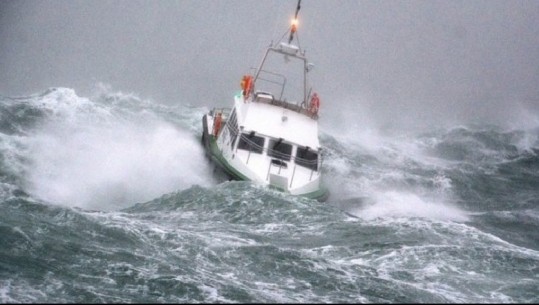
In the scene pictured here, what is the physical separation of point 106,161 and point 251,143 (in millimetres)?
4828

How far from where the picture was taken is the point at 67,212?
1231cm

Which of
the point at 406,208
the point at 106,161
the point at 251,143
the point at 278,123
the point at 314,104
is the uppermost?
the point at 314,104

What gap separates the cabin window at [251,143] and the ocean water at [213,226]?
1.39 meters

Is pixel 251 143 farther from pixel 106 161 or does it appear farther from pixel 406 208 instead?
pixel 406 208

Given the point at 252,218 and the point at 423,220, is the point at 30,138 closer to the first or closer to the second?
the point at 252,218

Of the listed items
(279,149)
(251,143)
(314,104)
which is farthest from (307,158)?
(314,104)

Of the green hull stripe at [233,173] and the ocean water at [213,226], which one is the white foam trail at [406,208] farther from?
the green hull stripe at [233,173]

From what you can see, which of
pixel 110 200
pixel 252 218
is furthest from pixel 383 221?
pixel 110 200

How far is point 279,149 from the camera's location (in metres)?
18.4

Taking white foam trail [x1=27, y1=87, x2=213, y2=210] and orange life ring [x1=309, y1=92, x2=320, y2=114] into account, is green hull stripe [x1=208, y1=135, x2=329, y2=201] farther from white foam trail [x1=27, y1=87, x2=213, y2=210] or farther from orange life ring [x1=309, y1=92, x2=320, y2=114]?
orange life ring [x1=309, y1=92, x2=320, y2=114]

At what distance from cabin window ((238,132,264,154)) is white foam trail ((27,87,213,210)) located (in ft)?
5.56

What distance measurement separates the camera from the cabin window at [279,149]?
1825 centimetres

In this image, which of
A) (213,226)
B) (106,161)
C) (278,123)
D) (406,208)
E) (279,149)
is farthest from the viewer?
(406,208)

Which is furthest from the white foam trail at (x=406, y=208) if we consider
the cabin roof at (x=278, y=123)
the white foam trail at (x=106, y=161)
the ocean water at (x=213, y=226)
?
the white foam trail at (x=106, y=161)
